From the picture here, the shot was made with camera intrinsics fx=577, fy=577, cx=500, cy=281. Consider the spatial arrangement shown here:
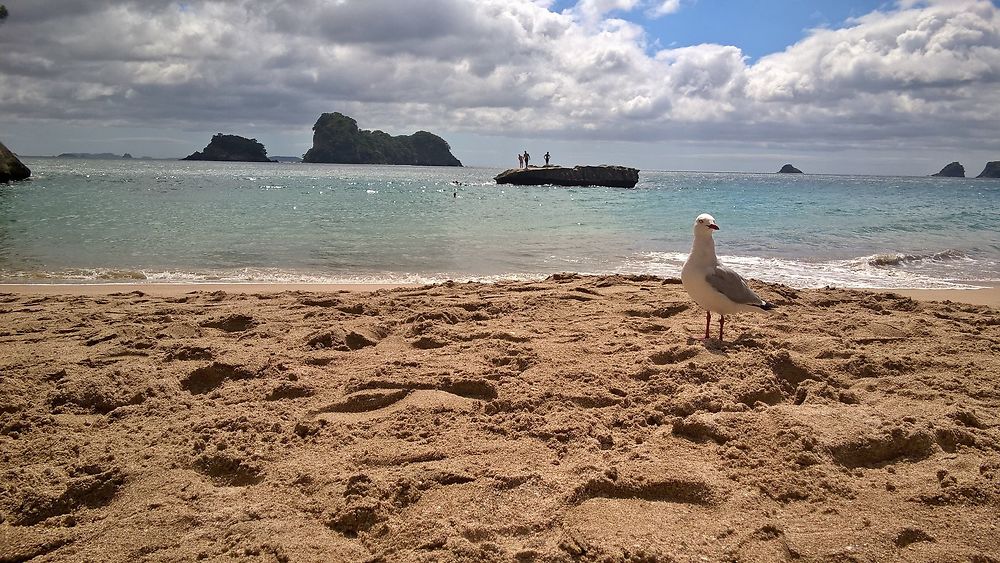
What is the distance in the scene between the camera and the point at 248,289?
298 inches

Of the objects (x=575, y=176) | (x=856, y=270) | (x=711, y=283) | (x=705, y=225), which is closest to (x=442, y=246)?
(x=856, y=270)

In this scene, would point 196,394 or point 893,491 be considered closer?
point 893,491

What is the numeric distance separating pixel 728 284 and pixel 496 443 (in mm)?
2542

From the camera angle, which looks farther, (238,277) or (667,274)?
(667,274)

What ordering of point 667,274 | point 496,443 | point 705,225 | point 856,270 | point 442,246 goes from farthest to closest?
point 442,246 < point 856,270 < point 667,274 < point 705,225 < point 496,443

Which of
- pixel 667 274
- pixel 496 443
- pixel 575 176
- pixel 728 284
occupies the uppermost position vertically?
pixel 575 176

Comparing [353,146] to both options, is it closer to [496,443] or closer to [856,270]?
[856,270]

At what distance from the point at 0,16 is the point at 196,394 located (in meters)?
40.1

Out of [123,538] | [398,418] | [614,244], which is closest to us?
[123,538]

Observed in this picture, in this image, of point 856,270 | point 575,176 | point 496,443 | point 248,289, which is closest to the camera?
point 496,443

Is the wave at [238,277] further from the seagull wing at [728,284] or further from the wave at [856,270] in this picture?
the seagull wing at [728,284]

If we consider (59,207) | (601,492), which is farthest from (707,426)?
(59,207)

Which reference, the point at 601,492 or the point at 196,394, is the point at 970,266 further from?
the point at 196,394

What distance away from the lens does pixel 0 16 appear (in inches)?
1225
